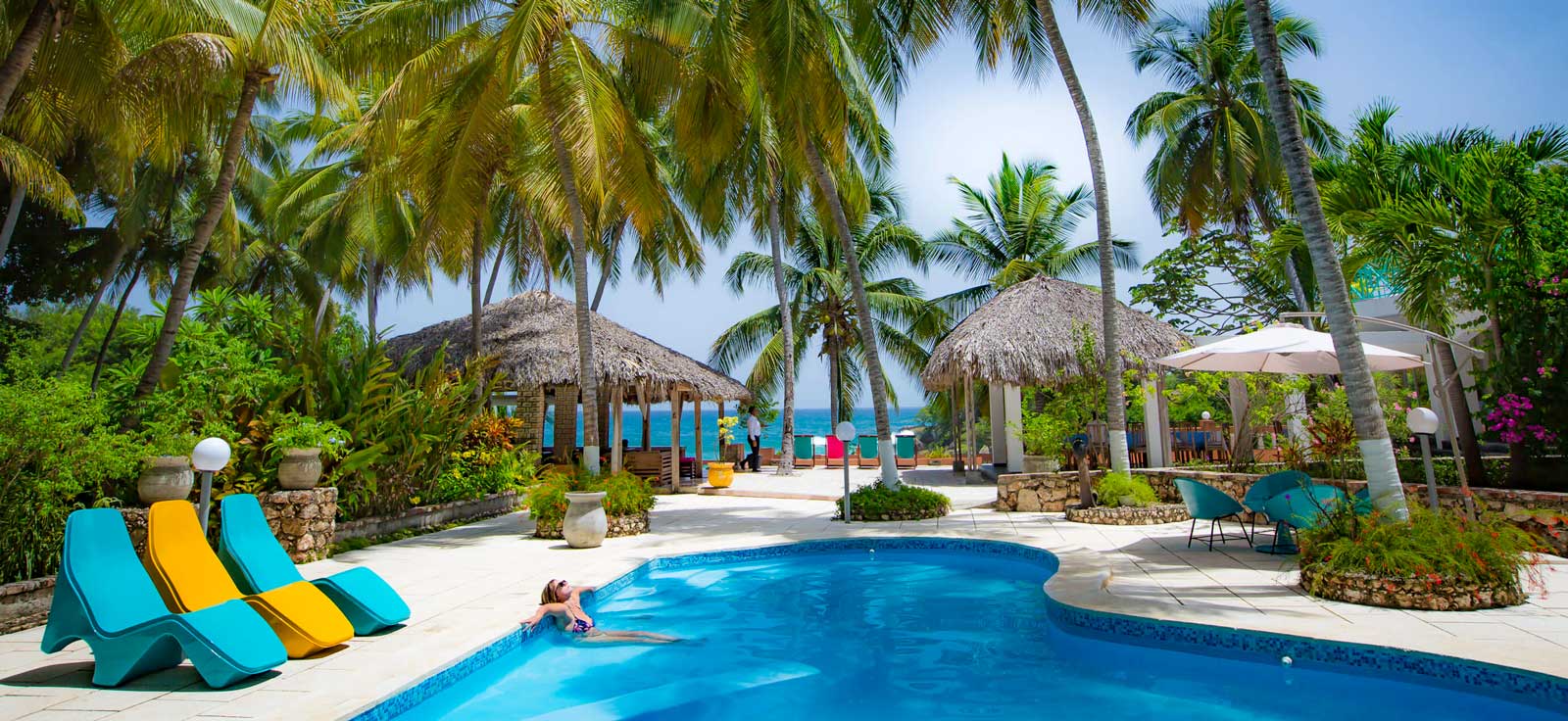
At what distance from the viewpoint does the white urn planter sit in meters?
8.46

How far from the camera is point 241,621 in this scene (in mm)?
3936

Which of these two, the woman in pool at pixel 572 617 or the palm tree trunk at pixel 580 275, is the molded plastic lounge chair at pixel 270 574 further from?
the palm tree trunk at pixel 580 275

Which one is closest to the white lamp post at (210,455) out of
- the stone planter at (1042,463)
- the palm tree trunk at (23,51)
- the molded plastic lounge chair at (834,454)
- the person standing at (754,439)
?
the palm tree trunk at (23,51)

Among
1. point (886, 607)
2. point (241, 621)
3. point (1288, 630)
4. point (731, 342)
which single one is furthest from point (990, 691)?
point (731, 342)

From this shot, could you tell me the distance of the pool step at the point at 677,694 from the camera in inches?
175

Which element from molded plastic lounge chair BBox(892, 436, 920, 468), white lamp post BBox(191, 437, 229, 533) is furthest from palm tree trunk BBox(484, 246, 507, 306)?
white lamp post BBox(191, 437, 229, 533)

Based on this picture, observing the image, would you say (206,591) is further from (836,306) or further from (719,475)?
(836,306)

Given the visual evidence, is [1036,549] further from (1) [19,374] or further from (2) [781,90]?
(1) [19,374]

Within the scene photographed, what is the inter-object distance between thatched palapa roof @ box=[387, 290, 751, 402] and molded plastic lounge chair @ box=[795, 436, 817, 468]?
582 centimetres

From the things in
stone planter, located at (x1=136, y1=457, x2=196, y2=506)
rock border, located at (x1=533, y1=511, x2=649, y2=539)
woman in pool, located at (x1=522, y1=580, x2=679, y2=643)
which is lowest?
woman in pool, located at (x1=522, y1=580, x2=679, y2=643)

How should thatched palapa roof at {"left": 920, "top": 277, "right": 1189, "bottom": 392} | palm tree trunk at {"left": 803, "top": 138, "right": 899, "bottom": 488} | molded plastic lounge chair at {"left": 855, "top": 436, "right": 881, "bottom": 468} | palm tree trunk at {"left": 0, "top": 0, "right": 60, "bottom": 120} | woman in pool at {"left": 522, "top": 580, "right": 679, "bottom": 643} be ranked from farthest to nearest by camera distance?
molded plastic lounge chair at {"left": 855, "top": 436, "right": 881, "bottom": 468}, thatched palapa roof at {"left": 920, "top": 277, "right": 1189, "bottom": 392}, palm tree trunk at {"left": 803, "top": 138, "right": 899, "bottom": 488}, palm tree trunk at {"left": 0, "top": 0, "right": 60, "bottom": 120}, woman in pool at {"left": 522, "top": 580, "right": 679, "bottom": 643}

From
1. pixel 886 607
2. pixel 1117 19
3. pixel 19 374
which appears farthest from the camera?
pixel 1117 19

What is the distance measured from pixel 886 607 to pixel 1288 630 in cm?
308

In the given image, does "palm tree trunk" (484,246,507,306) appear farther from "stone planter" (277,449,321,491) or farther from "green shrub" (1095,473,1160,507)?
"green shrub" (1095,473,1160,507)
